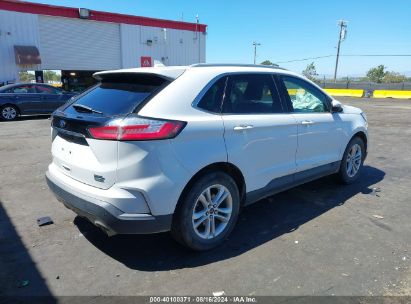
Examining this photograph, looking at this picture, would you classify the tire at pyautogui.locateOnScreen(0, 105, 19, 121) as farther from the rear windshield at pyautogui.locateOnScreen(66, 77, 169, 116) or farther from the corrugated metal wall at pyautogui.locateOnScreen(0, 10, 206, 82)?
the rear windshield at pyautogui.locateOnScreen(66, 77, 169, 116)

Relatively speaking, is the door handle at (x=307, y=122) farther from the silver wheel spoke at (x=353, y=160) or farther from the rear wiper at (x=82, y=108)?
the rear wiper at (x=82, y=108)

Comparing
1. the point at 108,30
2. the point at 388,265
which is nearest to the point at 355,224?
the point at 388,265

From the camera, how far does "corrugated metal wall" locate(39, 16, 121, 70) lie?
80.2 ft

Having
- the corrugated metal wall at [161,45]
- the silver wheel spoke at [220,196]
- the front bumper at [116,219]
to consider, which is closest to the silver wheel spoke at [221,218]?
the silver wheel spoke at [220,196]

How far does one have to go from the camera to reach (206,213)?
11.7ft

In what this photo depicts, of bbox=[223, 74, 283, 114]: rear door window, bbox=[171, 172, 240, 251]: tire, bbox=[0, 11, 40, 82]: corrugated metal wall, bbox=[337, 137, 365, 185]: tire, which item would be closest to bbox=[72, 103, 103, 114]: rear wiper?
bbox=[171, 172, 240, 251]: tire

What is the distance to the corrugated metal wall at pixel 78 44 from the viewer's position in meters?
24.4

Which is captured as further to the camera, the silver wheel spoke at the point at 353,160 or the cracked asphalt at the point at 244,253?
the silver wheel spoke at the point at 353,160

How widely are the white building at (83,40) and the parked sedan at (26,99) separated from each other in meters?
10.1

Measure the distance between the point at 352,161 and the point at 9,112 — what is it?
12.7 m

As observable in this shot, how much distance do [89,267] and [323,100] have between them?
12.1 feet

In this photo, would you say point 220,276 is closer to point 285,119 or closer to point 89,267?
point 89,267

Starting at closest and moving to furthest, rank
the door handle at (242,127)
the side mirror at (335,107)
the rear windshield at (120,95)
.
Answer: the rear windshield at (120,95), the door handle at (242,127), the side mirror at (335,107)

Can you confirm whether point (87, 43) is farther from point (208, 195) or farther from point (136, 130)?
point (136, 130)
